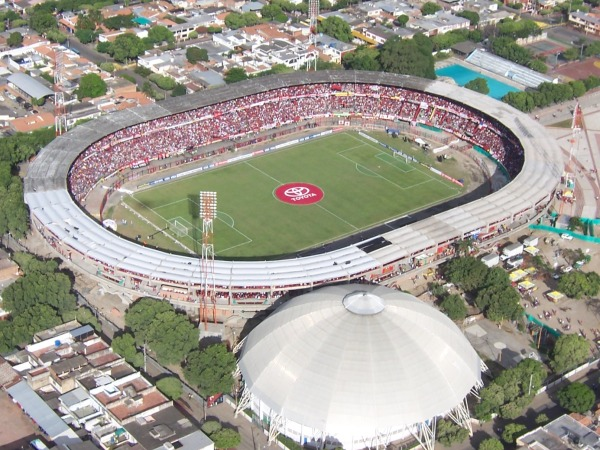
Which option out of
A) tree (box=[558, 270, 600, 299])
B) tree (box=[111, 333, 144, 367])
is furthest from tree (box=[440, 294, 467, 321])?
tree (box=[111, 333, 144, 367])

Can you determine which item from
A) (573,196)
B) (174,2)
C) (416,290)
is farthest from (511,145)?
(174,2)

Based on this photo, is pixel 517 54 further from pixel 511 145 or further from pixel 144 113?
pixel 144 113

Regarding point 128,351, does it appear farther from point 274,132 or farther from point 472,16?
point 472,16

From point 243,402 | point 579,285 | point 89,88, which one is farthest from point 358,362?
point 89,88

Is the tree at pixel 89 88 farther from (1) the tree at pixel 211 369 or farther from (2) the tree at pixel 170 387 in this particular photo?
(2) the tree at pixel 170 387

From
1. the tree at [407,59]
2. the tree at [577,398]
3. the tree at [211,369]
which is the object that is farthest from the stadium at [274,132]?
the tree at [577,398]

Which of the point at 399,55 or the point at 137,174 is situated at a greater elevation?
the point at 399,55
